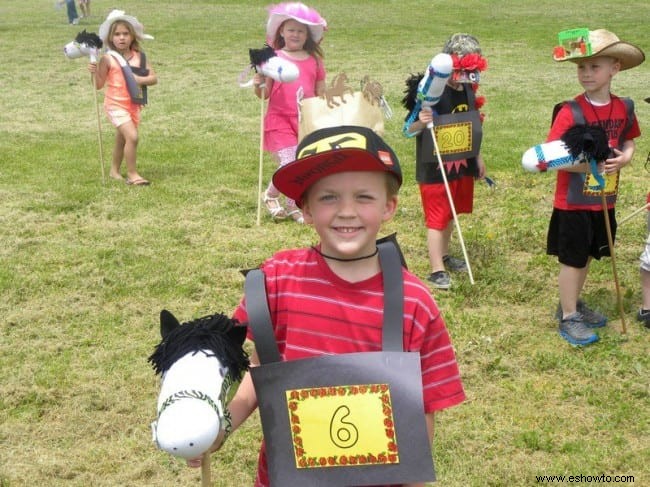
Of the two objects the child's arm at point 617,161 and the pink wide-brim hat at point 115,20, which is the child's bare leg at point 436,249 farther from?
the pink wide-brim hat at point 115,20

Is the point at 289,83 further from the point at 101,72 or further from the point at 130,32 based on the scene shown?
the point at 101,72

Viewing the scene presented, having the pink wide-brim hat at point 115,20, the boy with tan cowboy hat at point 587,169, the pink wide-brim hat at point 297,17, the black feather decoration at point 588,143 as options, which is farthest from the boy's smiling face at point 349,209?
the pink wide-brim hat at point 115,20

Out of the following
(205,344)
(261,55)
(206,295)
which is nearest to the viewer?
(205,344)

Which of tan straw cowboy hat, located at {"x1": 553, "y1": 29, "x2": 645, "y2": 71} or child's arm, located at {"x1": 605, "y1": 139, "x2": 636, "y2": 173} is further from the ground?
tan straw cowboy hat, located at {"x1": 553, "y1": 29, "x2": 645, "y2": 71}

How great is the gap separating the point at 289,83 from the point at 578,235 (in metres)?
3.16

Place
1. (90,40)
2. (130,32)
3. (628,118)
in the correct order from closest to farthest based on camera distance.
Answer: (628,118), (130,32), (90,40)

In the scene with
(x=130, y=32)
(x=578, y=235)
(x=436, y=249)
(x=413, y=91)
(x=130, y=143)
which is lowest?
(x=130, y=143)

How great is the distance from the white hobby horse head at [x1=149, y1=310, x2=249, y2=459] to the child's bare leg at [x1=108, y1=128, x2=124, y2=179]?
699cm

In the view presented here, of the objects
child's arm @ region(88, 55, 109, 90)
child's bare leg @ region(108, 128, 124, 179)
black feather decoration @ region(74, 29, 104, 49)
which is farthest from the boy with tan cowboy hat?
black feather decoration @ region(74, 29, 104, 49)

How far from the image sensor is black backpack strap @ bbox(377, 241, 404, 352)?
2164mm

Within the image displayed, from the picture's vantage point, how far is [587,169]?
15.5 ft

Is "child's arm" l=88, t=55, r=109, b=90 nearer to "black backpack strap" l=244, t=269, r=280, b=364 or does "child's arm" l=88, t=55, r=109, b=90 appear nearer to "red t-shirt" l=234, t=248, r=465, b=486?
"red t-shirt" l=234, t=248, r=465, b=486

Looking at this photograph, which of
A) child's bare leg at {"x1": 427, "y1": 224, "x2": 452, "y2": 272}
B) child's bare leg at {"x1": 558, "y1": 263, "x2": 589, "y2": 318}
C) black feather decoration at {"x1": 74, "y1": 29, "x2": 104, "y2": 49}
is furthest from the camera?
black feather decoration at {"x1": 74, "y1": 29, "x2": 104, "y2": 49}

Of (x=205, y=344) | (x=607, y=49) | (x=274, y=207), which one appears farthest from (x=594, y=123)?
(x=274, y=207)
